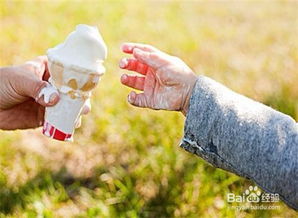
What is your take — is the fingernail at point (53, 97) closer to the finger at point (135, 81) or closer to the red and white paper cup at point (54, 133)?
the red and white paper cup at point (54, 133)

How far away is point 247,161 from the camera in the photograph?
1.20 metres

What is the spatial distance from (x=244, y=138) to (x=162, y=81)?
9.4 inches

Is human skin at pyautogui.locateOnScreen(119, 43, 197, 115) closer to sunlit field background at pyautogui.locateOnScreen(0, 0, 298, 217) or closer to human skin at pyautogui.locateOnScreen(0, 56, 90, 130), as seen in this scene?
human skin at pyautogui.locateOnScreen(0, 56, 90, 130)

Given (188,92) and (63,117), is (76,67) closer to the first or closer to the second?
(63,117)

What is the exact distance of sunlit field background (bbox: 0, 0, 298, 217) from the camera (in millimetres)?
1652

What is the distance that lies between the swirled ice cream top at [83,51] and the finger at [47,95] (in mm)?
96

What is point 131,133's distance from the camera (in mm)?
1990

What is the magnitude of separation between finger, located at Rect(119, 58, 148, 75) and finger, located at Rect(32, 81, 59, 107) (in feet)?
0.58

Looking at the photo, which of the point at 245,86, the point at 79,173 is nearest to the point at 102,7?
the point at 245,86

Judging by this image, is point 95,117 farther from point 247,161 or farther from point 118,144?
point 247,161

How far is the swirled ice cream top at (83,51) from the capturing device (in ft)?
3.96

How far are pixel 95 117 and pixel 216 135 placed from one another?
949mm

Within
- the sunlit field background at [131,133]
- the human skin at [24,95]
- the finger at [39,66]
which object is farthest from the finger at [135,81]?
the sunlit field background at [131,133]

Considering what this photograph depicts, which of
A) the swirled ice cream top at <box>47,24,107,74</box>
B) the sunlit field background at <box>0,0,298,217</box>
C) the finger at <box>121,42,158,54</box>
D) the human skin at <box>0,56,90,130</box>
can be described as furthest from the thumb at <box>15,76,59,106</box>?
the sunlit field background at <box>0,0,298,217</box>
